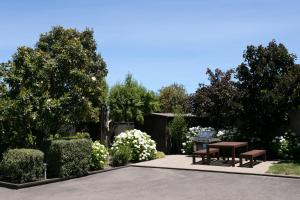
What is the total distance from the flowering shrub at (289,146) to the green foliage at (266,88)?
2.82 feet

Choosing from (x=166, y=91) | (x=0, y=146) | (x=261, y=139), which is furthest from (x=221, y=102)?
(x=166, y=91)

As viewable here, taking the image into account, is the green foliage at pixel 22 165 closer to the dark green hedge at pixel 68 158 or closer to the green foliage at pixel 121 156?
the dark green hedge at pixel 68 158

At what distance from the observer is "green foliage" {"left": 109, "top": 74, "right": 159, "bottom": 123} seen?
23375 millimetres

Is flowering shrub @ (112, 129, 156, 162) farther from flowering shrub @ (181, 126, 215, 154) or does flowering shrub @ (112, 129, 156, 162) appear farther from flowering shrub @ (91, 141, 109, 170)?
flowering shrub @ (181, 126, 215, 154)

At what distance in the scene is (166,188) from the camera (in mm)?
11422

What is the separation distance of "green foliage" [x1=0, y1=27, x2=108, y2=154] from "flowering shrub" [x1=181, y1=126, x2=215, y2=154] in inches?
247

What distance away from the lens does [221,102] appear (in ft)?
63.6

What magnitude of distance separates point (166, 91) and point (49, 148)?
121 ft

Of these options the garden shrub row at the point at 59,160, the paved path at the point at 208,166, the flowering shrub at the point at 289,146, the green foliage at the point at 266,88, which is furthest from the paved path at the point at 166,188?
the green foliage at the point at 266,88

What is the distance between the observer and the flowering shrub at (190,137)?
19.8 metres

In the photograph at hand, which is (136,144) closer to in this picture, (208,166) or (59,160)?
(208,166)

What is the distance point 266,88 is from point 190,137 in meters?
4.34

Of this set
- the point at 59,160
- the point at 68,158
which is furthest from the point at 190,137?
the point at 59,160

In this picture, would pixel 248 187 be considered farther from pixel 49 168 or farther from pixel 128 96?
pixel 128 96
